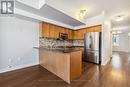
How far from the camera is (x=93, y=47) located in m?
5.18

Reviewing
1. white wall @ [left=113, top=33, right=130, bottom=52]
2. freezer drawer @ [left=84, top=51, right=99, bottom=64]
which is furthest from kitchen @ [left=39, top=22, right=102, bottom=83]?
white wall @ [left=113, top=33, right=130, bottom=52]

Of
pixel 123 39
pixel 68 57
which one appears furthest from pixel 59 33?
pixel 123 39

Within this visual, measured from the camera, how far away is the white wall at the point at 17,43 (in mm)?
3506

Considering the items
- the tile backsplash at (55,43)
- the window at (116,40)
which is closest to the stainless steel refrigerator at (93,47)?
the tile backsplash at (55,43)

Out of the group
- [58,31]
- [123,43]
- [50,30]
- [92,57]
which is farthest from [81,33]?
[123,43]

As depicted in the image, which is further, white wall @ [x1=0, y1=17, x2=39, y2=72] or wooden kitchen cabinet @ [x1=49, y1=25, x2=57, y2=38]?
wooden kitchen cabinet @ [x1=49, y1=25, x2=57, y2=38]

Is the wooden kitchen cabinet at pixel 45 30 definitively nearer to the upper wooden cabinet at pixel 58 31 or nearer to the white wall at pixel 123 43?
the upper wooden cabinet at pixel 58 31

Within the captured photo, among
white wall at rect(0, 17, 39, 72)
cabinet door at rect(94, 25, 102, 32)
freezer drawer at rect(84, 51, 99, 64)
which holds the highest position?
cabinet door at rect(94, 25, 102, 32)

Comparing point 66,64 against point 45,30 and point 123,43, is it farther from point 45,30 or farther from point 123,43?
point 123,43

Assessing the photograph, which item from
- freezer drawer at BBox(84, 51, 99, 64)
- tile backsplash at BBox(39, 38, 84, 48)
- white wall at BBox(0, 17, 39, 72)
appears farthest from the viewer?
freezer drawer at BBox(84, 51, 99, 64)

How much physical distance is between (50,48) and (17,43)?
1327 mm

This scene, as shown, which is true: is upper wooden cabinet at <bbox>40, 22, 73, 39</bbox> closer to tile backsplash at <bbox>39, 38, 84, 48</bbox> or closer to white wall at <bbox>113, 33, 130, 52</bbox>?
tile backsplash at <bbox>39, 38, 84, 48</bbox>

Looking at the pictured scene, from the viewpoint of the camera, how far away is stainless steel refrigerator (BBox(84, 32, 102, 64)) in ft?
16.4

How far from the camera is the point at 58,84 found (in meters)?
2.60
